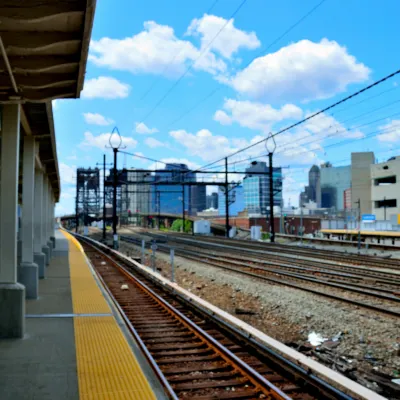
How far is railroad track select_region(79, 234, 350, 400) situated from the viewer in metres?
5.53

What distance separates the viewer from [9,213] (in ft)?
24.9

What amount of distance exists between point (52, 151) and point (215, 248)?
19785mm

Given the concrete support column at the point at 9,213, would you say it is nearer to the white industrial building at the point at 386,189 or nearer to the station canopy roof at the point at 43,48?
the station canopy roof at the point at 43,48

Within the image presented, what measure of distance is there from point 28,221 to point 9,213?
3651 mm

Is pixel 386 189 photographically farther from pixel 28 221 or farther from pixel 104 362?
pixel 104 362

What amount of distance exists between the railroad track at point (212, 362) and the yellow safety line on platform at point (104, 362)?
1.08 feet

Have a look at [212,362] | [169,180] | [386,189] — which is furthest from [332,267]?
[169,180]

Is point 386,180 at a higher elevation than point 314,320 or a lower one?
higher

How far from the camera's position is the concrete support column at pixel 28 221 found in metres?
10.9

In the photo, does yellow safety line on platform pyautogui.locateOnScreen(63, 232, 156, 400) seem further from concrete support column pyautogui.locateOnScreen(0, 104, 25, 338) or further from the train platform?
concrete support column pyautogui.locateOnScreen(0, 104, 25, 338)

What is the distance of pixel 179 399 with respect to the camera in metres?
5.23

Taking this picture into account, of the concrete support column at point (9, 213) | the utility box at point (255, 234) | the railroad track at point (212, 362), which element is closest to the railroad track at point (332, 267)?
the railroad track at point (212, 362)

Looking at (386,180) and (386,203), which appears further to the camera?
(386,180)

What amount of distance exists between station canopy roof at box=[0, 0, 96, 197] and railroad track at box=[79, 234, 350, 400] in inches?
172
